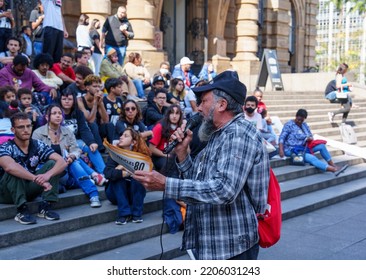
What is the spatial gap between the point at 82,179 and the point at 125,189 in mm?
662

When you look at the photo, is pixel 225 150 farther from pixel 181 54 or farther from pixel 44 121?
pixel 181 54

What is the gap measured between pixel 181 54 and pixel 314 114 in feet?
20.6

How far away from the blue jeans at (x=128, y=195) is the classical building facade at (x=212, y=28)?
8175 mm

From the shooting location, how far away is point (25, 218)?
555 centimetres

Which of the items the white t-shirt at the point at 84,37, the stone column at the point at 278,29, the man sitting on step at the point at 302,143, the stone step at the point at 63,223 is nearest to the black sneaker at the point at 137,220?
the stone step at the point at 63,223

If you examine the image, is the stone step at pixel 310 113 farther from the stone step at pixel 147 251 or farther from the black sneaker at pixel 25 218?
the black sneaker at pixel 25 218

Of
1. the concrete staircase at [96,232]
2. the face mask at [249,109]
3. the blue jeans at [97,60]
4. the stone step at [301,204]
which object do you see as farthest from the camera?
the blue jeans at [97,60]

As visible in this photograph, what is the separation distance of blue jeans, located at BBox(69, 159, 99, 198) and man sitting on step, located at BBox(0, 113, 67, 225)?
1.91 ft

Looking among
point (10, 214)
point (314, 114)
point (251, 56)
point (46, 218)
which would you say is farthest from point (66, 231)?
point (251, 56)

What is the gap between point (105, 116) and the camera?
26.8ft

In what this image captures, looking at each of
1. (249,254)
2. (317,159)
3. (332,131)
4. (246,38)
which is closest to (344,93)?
(332,131)

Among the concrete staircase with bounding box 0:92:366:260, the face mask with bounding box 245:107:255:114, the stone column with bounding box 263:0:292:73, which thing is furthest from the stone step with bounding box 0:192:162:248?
the stone column with bounding box 263:0:292:73

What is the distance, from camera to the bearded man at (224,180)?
2703 millimetres

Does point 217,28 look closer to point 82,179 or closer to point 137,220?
point 82,179
